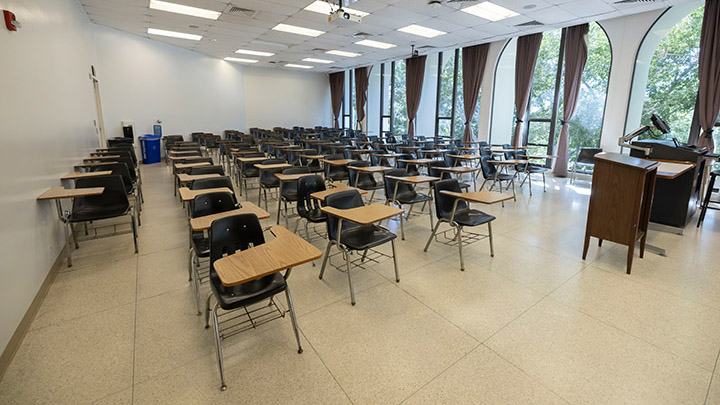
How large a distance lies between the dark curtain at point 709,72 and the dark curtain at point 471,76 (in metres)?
4.93

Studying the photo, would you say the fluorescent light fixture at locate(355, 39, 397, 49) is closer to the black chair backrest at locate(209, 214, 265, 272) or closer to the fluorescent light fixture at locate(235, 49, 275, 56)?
the fluorescent light fixture at locate(235, 49, 275, 56)

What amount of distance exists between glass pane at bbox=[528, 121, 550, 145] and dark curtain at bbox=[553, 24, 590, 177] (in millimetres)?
534

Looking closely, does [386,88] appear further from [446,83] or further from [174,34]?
[174,34]

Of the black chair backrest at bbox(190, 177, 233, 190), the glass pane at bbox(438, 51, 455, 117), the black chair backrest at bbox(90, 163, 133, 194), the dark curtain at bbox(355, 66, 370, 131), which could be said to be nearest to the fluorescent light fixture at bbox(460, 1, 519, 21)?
the glass pane at bbox(438, 51, 455, 117)

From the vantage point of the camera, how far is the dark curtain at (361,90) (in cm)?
1545

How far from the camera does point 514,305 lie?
2820 mm

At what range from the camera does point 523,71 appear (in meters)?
9.30

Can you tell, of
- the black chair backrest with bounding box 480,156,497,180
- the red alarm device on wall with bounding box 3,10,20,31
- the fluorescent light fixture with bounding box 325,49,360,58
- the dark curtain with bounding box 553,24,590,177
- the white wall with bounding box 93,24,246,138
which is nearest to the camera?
the red alarm device on wall with bounding box 3,10,20,31

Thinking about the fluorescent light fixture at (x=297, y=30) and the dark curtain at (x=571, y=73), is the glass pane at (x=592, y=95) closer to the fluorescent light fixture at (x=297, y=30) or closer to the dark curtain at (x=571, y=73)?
the dark curtain at (x=571, y=73)

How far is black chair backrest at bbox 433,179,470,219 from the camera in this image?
3822mm

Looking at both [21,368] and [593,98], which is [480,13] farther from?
[21,368]

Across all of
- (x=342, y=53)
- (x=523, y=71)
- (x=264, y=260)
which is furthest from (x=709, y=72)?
(x=342, y=53)

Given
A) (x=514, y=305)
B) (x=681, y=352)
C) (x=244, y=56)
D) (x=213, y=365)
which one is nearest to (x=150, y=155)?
(x=244, y=56)

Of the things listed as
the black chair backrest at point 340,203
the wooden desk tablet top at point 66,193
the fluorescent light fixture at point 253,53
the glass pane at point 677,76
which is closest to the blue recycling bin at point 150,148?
the fluorescent light fixture at point 253,53
